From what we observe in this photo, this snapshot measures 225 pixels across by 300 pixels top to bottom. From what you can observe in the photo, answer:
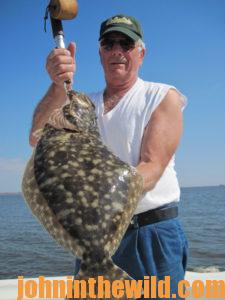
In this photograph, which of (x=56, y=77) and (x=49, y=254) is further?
(x=49, y=254)

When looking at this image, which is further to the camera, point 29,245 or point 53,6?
point 29,245

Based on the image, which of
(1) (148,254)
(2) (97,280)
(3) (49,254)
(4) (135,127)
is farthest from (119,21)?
(3) (49,254)

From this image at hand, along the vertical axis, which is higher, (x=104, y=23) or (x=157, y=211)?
(x=104, y=23)

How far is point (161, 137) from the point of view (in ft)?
11.0

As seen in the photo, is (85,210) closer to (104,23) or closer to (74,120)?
(74,120)

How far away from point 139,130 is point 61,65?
106cm

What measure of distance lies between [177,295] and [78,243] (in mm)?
1974

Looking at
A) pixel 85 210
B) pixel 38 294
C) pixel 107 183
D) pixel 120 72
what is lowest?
pixel 38 294

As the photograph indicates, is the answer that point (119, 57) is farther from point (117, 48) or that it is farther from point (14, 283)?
point (14, 283)

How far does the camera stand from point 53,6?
10.3 feet

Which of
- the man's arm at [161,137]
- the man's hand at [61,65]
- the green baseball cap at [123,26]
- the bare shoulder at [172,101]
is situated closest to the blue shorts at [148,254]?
the man's arm at [161,137]

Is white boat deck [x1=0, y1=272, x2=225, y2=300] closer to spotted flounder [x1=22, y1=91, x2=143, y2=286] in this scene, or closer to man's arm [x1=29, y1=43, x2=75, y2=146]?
man's arm [x1=29, y1=43, x2=75, y2=146]

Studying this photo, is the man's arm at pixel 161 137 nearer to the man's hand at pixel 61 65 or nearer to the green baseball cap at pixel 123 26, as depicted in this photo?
the green baseball cap at pixel 123 26

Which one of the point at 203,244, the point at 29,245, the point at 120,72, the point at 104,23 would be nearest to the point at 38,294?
the point at 120,72
